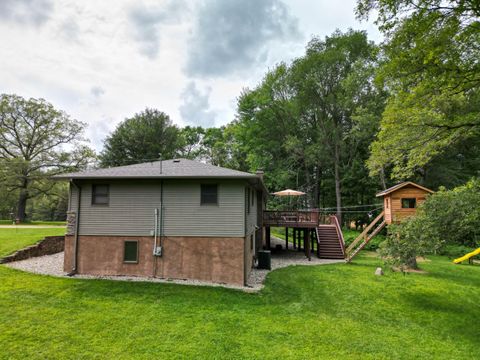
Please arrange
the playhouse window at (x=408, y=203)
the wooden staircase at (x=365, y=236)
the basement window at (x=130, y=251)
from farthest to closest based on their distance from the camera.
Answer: the wooden staircase at (x=365, y=236), the playhouse window at (x=408, y=203), the basement window at (x=130, y=251)

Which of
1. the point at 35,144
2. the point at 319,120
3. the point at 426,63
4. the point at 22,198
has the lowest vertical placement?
the point at 22,198

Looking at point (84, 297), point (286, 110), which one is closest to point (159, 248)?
point (84, 297)

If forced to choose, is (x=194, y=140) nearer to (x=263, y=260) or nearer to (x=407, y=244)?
(x=263, y=260)

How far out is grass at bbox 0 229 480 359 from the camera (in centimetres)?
553

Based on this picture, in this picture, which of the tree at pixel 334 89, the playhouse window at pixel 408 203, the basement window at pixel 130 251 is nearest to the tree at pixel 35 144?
the basement window at pixel 130 251

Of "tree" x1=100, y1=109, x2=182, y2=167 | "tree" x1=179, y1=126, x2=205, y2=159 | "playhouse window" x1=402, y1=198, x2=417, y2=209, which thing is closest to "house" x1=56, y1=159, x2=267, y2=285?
"playhouse window" x1=402, y1=198, x2=417, y2=209

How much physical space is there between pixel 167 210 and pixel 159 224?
0.64 m

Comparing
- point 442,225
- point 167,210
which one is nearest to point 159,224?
point 167,210

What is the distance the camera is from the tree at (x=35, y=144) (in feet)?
89.1

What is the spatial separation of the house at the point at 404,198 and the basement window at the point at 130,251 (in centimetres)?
1348

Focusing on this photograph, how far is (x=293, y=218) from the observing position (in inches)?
627

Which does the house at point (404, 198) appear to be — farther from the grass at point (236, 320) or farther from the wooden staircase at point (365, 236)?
the grass at point (236, 320)

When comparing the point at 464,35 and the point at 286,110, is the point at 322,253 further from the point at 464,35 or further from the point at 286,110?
the point at 286,110

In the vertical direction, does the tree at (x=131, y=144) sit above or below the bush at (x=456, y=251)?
above
